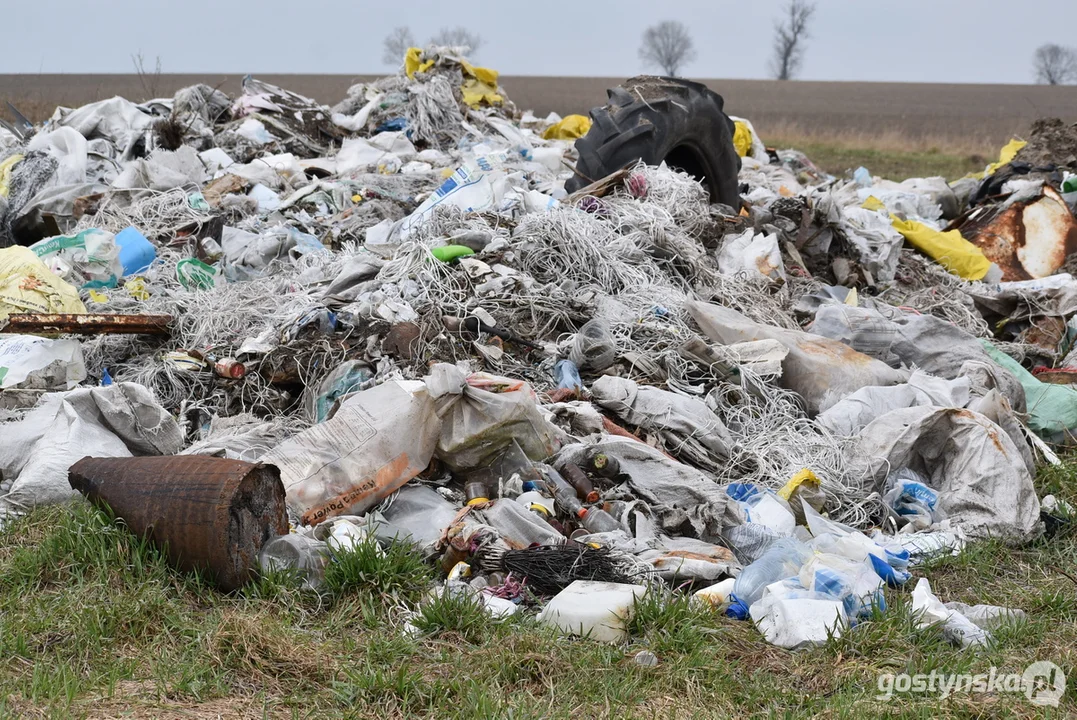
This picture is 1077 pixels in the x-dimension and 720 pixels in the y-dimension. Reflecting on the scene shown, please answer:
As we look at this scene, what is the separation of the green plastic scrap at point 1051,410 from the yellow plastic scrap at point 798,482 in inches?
62.0

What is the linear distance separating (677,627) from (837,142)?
18.6 meters

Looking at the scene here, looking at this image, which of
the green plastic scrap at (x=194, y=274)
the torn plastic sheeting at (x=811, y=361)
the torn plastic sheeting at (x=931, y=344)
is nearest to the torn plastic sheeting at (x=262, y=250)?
the green plastic scrap at (x=194, y=274)

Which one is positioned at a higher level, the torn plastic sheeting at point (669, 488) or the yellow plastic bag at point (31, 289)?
the yellow plastic bag at point (31, 289)

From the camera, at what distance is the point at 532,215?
16.9ft

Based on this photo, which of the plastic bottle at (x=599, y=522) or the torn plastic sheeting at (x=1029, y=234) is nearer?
the plastic bottle at (x=599, y=522)

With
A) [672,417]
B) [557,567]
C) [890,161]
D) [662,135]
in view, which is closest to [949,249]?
[662,135]

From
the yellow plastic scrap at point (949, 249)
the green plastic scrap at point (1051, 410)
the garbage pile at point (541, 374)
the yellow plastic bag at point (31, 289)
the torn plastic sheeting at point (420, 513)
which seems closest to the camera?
the garbage pile at point (541, 374)

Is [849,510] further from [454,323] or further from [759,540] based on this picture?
[454,323]

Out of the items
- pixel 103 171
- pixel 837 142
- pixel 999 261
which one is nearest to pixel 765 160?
pixel 999 261

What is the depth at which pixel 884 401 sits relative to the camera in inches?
167

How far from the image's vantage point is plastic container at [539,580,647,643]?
9.07 ft

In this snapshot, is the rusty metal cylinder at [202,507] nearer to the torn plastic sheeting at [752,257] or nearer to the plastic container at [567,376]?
the plastic container at [567,376]

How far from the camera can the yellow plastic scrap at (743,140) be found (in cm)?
913

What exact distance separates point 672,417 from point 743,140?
5.82 metres
